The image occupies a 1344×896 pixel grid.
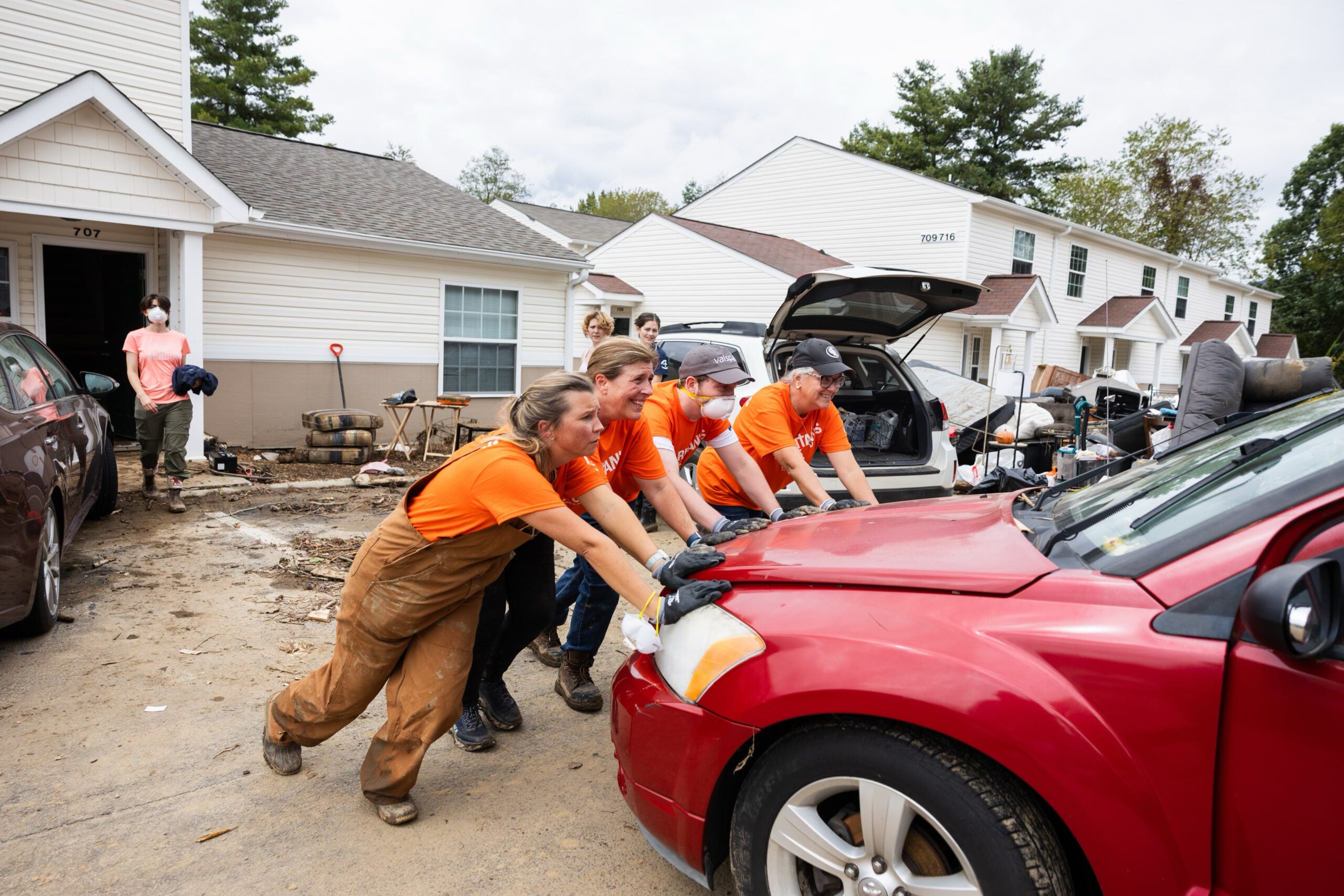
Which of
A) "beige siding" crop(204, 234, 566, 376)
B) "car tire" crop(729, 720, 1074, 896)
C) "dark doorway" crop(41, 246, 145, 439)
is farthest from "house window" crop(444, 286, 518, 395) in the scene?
"car tire" crop(729, 720, 1074, 896)

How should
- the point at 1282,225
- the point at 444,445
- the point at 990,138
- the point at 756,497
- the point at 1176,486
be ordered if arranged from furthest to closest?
the point at 1282,225
the point at 990,138
the point at 444,445
the point at 756,497
the point at 1176,486

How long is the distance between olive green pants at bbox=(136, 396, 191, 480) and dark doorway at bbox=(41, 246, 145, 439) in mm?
3360

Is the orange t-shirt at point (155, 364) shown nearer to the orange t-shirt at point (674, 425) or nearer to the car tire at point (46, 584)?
the car tire at point (46, 584)

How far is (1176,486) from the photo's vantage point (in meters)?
2.26

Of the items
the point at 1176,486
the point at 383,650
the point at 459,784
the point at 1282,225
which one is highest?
the point at 1282,225

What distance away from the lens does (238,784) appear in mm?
3088

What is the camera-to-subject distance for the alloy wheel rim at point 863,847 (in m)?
1.87

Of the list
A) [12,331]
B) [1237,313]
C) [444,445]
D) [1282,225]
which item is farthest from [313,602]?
[1282,225]

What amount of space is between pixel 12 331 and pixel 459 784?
398 centimetres

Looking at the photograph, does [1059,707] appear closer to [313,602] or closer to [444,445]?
[313,602]

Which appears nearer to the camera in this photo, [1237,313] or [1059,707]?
[1059,707]

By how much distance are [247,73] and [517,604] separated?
115 feet

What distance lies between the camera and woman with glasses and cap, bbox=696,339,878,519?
422cm

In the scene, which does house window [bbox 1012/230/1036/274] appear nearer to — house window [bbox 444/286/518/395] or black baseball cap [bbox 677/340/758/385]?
house window [bbox 444/286/518/395]
